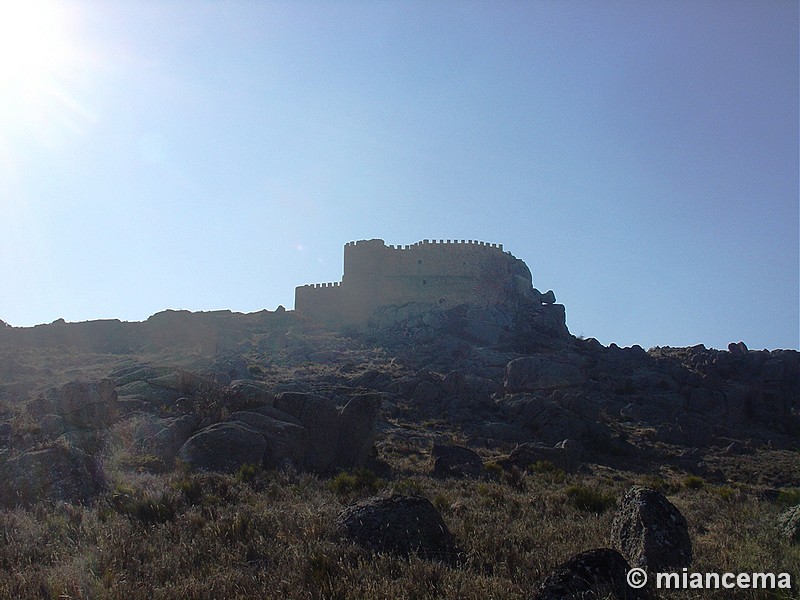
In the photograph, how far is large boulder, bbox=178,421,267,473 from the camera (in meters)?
12.1

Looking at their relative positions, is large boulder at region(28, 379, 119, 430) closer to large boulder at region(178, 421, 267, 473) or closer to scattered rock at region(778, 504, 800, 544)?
large boulder at region(178, 421, 267, 473)

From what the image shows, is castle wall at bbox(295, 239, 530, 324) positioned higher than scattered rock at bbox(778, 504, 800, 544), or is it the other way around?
castle wall at bbox(295, 239, 530, 324)

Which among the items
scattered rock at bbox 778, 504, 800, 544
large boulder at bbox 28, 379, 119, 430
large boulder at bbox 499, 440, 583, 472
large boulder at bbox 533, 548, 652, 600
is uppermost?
large boulder at bbox 28, 379, 119, 430

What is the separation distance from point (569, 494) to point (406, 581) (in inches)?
242

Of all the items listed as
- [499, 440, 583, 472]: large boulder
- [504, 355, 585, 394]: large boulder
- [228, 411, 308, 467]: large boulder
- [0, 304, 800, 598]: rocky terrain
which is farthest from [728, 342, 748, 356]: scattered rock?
[228, 411, 308, 467]: large boulder

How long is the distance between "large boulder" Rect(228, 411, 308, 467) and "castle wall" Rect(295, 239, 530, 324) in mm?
31675

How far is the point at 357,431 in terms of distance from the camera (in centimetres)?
1536

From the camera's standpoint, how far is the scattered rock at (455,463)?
1415 cm

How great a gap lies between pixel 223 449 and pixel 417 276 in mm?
34634

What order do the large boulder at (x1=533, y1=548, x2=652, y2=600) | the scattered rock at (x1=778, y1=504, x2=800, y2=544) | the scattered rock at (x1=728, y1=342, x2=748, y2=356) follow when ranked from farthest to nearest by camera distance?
1. the scattered rock at (x1=728, y1=342, x2=748, y2=356)
2. the scattered rock at (x1=778, y1=504, x2=800, y2=544)
3. the large boulder at (x1=533, y1=548, x2=652, y2=600)

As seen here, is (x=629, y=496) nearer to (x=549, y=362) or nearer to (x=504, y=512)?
(x=504, y=512)

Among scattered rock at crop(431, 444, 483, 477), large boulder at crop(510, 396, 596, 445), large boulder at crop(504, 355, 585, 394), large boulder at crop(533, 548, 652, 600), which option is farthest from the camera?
large boulder at crop(504, 355, 585, 394)

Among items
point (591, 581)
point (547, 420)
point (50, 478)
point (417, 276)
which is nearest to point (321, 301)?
point (417, 276)

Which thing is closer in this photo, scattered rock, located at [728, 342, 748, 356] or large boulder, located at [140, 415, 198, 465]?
large boulder, located at [140, 415, 198, 465]
